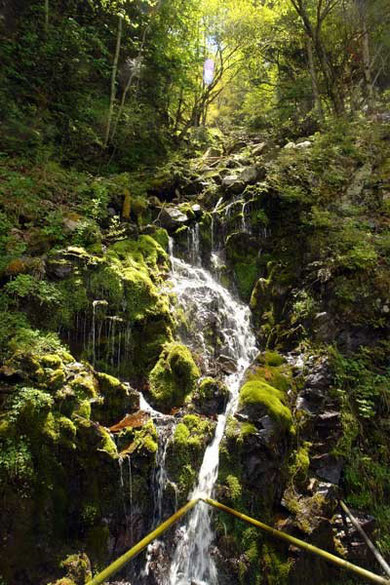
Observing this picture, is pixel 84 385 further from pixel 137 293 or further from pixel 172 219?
pixel 172 219

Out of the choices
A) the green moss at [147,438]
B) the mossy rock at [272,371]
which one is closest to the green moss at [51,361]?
the green moss at [147,438]

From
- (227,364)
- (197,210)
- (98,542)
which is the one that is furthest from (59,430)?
(197,210)

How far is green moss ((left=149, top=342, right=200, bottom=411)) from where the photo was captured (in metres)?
6.45

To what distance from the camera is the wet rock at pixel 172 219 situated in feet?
32.4

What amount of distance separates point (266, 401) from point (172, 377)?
1.87 m

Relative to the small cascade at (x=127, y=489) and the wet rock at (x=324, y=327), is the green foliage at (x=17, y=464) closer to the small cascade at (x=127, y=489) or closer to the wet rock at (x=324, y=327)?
the small cascade at (x=127, y=489)

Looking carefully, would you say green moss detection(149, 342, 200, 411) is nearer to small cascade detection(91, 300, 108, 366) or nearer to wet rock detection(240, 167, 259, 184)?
small cascade detection(91, 300, 108, 366)

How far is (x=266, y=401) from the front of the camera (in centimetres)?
568

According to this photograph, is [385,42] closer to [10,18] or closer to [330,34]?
[330,34]

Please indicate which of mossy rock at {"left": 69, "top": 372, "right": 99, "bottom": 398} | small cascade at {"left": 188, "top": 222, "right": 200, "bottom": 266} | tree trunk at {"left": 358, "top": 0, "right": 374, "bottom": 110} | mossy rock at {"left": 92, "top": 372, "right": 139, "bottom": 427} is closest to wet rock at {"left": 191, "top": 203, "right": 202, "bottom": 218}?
small cascade at {"left": 188, "top": 222, "right": 200, "bottom": 266}

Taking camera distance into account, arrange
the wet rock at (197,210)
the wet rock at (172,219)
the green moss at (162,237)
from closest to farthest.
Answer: the green moss at (162,237)
the wet rock at (172,219)
the wet rock at (197,210)

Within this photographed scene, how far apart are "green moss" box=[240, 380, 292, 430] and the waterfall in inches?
21.9

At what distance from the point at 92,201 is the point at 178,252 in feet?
8.37

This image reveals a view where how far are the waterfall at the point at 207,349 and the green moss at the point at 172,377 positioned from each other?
73 cm
